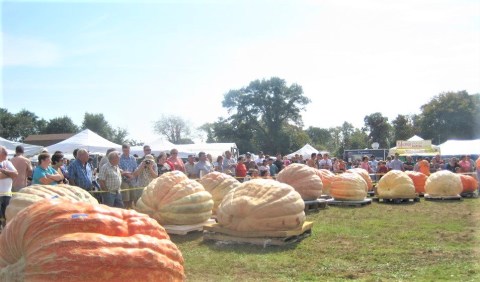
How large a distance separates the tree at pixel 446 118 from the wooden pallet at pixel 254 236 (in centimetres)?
4334

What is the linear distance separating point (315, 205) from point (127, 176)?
5.41 meters

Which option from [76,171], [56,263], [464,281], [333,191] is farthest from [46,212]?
[333,191]

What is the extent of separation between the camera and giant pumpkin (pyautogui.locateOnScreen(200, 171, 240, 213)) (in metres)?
10.5

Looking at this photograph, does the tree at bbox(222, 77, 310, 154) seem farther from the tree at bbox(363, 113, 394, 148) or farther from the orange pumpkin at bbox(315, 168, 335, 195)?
the orange pumpkin at bbox(315, 168, 335, 195)

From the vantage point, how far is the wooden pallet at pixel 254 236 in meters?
7.50

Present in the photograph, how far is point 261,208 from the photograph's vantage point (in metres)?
7.51

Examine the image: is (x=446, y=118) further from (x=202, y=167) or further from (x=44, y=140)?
(x=44, y=140)

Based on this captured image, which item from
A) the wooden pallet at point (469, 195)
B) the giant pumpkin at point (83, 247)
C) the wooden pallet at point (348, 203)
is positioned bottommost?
the wooden pallet at point (469, 195)

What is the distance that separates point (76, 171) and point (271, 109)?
59308mm

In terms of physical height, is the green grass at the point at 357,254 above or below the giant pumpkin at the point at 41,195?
below

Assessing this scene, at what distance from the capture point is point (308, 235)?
331 inches

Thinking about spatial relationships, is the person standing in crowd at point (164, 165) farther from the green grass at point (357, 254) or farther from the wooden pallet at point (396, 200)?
the wooden pallet at point (396, 200)

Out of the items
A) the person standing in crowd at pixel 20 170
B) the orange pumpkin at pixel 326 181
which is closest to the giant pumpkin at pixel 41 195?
the person standing in crowd at pixel 20 170

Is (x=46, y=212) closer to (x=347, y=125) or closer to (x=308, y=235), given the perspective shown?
(x=308, y=235)
